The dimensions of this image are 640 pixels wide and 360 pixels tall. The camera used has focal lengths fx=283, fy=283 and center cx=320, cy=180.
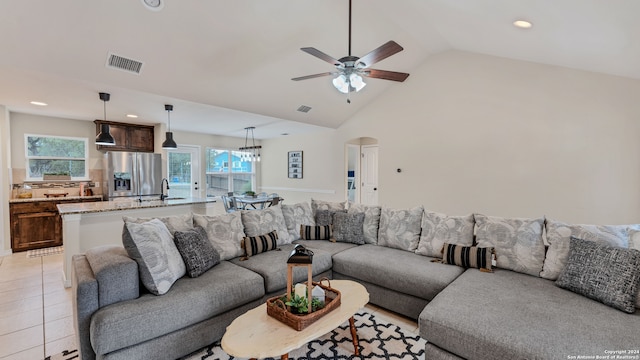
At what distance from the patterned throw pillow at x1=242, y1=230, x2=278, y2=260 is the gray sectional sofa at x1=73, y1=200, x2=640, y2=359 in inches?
2.7

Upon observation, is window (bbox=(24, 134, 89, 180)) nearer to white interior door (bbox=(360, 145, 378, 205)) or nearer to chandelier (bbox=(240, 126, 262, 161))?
chandelier (bbox=(240, 126, 262, 161))

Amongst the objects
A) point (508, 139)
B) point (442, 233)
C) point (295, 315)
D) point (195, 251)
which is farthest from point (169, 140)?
point (508, 139)

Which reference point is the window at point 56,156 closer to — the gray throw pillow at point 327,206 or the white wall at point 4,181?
the white wall at point 4,181

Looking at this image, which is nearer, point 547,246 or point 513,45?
point 547,246

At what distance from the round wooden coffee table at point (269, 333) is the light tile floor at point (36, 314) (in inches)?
40.2

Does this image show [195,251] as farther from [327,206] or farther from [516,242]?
[516,242]

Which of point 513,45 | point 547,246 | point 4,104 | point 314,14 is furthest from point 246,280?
point 4,104

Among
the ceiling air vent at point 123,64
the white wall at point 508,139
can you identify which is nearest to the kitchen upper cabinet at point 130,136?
the ceiling air vent at point 123,64

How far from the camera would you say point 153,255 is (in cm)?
219

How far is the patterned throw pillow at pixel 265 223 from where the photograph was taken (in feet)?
10.6

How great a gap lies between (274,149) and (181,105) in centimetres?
429

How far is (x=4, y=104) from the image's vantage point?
178 inches

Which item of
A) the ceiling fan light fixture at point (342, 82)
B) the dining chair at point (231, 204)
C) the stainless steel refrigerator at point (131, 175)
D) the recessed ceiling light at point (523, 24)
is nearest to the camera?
the recessed ceiling light at point (523, 24)

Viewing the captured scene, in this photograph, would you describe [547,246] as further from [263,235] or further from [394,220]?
[263,235]
